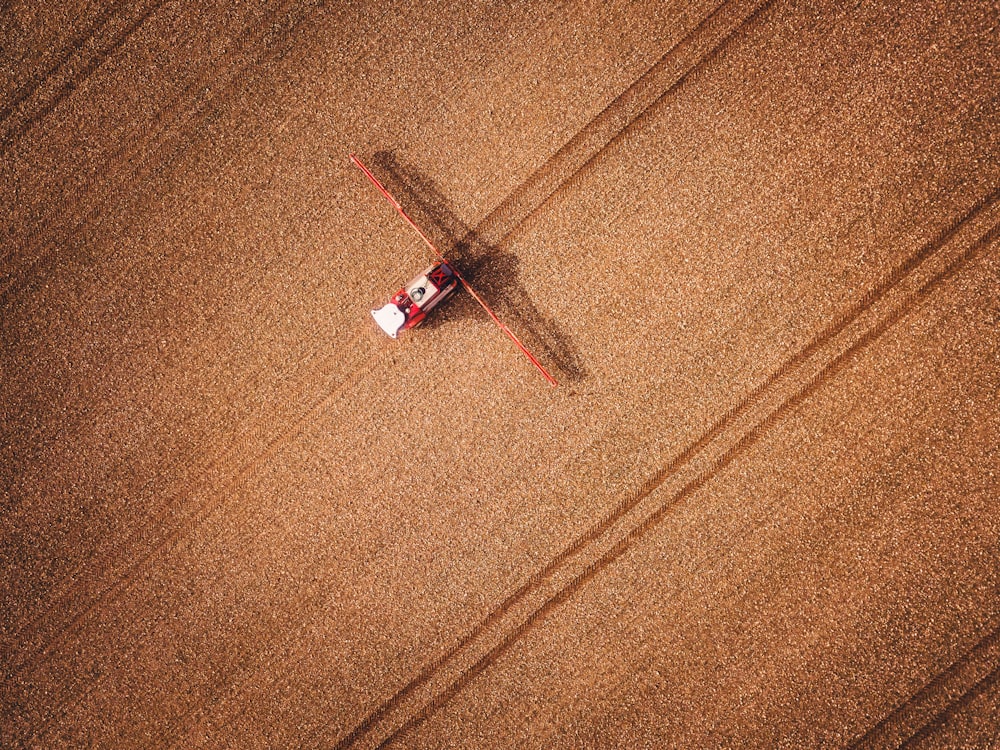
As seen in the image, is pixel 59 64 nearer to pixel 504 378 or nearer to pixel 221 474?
pixel 221 474

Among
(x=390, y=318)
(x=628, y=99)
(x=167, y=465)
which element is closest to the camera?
(x=390, y=318)

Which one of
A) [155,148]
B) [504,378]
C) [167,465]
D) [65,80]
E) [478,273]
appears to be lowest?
[504,378]

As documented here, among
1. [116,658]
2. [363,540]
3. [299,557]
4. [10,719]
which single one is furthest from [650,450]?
[10,719]

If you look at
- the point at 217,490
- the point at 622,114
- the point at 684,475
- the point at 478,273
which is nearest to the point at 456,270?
the point at 478,273

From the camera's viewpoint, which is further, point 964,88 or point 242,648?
point 242,648

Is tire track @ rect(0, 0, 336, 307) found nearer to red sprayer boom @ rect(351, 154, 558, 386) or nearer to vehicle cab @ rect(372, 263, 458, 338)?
red sprayer boom @ rect(351, 154, 558, 386)

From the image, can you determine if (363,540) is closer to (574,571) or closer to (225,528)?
(225,528)

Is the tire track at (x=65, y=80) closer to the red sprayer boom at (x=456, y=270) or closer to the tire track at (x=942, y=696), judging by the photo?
the red sprayer boom at (x=456, y=270)
